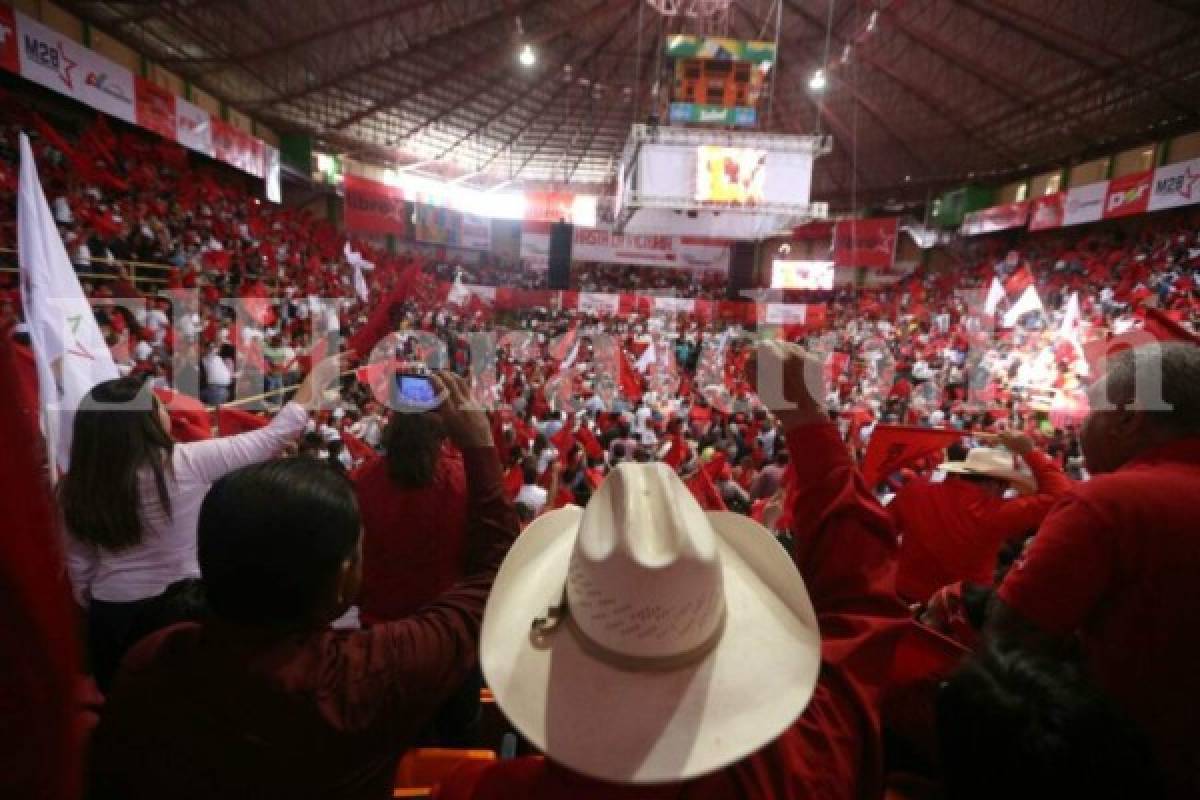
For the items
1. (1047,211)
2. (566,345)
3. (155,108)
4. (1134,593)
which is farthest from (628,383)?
(1047,211)

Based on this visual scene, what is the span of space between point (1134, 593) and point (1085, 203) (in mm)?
22721

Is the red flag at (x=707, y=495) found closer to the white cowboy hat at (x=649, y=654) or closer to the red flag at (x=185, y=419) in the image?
the white cowboy hat at (x=649, y=654)

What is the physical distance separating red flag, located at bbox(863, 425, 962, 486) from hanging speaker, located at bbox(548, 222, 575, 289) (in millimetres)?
26429

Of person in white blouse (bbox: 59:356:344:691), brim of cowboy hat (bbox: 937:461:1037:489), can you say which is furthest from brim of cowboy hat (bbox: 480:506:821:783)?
brim of cowboy hat (bbox: 937:461:1037:489)

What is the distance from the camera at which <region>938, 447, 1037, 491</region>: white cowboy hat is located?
2.60 metres

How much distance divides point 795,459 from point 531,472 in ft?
11.7

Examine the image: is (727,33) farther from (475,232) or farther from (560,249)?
(475,232)

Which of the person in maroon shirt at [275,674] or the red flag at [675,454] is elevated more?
the person in maroon shirt at [275,674]

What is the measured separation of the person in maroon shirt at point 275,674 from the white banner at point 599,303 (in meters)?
23.7

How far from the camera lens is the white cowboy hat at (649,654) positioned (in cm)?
77

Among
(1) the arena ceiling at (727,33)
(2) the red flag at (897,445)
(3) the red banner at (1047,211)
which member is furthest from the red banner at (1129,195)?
(2) the red flag at (897,445)

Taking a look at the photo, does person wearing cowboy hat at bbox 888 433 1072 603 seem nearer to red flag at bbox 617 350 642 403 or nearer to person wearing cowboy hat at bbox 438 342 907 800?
person wearing cowboy hat at bbox 438 342 907 800

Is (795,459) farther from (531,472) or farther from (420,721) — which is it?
(531,472)

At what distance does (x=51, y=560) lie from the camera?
2.04ft
